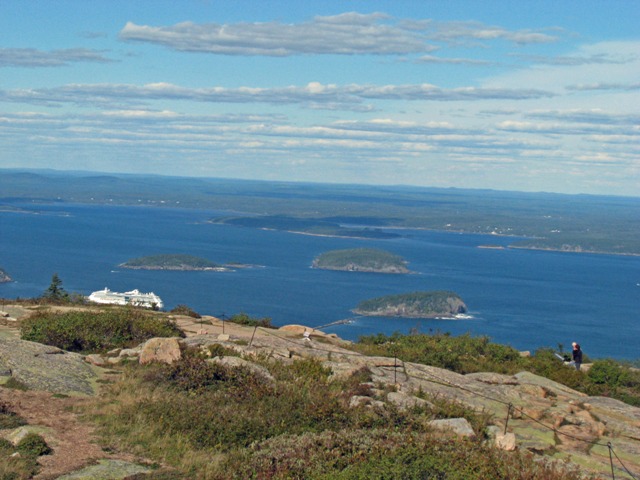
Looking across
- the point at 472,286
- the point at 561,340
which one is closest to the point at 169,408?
the point at 561,340

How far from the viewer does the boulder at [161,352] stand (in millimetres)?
17797

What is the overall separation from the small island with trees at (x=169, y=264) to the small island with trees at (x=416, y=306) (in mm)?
56545

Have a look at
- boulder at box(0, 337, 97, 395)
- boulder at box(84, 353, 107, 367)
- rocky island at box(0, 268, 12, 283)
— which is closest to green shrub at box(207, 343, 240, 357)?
boulder at box(84, 353, 107, 367)

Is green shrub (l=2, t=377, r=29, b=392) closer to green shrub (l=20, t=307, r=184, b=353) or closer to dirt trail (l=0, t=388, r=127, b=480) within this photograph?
dirt trail (l=0, t=388, r=127, b=480)

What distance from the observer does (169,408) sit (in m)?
14.4

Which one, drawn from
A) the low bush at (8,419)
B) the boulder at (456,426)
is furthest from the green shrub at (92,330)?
the boulder at (456,426)

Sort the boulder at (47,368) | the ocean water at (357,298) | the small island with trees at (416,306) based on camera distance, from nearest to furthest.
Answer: the boulder at (47,368) → the ocean water at (357,298) → the small island with trees at (416,306)

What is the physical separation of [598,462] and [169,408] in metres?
8.00

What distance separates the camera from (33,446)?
12336mm

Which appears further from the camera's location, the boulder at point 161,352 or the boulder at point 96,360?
the boulder at point 96,360

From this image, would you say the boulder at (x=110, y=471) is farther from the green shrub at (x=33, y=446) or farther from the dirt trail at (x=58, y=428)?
the green shrub at (x=33, y=446)

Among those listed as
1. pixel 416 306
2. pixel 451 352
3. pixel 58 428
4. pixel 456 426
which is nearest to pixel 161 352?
pixel 58 428

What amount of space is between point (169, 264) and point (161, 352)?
181m

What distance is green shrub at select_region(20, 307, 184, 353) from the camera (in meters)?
20.5
